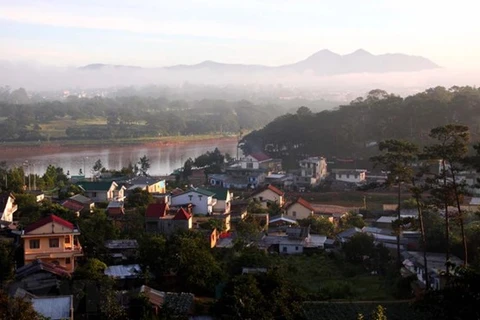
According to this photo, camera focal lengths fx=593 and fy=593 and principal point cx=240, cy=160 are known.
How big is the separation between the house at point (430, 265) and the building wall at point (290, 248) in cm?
187

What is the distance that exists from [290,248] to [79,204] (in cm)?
441

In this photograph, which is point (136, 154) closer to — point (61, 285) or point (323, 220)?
point (323, 220)

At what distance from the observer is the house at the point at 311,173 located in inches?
705

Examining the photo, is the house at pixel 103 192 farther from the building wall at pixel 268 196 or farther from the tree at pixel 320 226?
the tree at pixel 320 226

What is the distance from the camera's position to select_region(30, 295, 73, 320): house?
570cm

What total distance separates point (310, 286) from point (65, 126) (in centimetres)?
3694

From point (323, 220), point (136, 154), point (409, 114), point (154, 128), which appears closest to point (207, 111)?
point (154, 128)

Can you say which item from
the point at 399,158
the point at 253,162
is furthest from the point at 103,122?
the point at 399,158

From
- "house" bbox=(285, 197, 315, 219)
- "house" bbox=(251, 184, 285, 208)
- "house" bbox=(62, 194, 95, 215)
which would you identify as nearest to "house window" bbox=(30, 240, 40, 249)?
"house" bbox=(62, 194, 95, 215)

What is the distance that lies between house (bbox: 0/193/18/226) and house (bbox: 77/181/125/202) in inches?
86.0

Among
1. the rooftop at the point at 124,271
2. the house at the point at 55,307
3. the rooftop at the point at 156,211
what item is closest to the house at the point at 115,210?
the rooftop at the point at 156,211

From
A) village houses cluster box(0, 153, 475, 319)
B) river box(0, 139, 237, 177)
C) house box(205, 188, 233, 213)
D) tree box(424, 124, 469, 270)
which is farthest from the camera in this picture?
river box(0, 139, 237, 177)

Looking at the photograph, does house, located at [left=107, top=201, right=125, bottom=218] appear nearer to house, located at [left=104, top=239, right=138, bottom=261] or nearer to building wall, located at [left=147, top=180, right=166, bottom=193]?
house, located at [left=104, top=239, right=138, bottom=261]

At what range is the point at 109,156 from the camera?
29844mm
